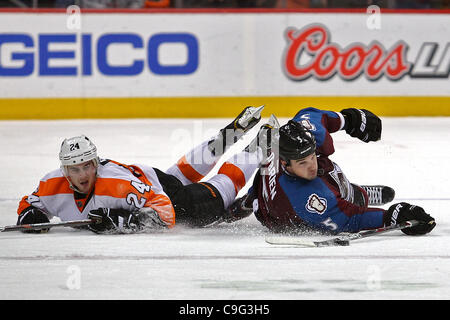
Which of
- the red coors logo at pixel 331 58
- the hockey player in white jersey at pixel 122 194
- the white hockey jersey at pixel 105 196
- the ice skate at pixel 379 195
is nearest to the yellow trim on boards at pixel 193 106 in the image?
the red coors logo at pixel 331 58

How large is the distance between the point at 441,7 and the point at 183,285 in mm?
7924

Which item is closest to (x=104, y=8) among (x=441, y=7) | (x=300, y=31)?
(x=300, y=31)

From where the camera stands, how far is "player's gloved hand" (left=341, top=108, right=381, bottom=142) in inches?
204

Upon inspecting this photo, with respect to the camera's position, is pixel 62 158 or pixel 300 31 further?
pixel 300 31

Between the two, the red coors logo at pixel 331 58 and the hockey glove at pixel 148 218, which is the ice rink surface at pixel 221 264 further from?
the red coors logo at pixel 331 58

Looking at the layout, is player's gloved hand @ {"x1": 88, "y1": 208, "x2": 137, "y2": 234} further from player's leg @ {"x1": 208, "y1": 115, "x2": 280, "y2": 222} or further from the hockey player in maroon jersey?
the hockey player in maroon jersey

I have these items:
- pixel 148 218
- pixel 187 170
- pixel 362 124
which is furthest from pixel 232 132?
pixel 148 218

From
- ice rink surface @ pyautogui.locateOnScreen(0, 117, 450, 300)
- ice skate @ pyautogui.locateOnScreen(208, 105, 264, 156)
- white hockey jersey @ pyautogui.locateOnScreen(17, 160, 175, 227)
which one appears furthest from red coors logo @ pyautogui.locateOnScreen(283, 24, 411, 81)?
white hockey jersey @ pyautogui.locateOnScreen(17, 160, 175, 227)

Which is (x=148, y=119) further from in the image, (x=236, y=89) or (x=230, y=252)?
(x=230, y=252)

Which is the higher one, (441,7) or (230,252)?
(441,7)

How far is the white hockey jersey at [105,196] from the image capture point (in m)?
4.86

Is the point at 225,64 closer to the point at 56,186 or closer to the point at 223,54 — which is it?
the point at 223,54
